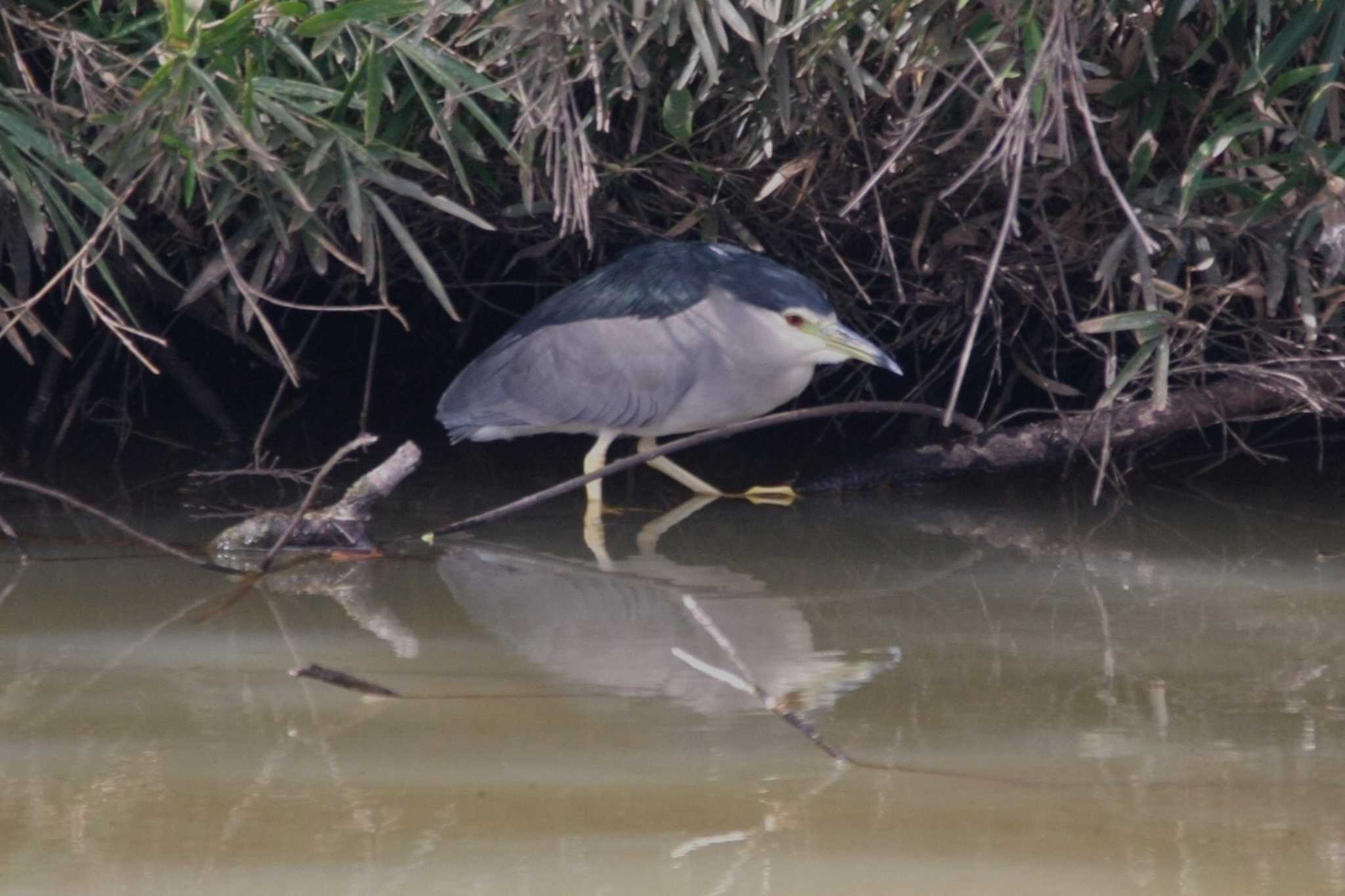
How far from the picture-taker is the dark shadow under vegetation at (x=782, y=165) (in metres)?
3.35

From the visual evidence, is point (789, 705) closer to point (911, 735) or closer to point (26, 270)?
point (911, 735)

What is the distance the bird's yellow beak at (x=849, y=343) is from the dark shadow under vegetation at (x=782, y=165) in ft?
0.81

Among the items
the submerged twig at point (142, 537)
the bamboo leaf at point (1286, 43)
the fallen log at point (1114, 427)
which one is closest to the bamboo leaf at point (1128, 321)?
the fallen log at point (1114, 427)

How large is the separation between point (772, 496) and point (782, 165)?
89 cm

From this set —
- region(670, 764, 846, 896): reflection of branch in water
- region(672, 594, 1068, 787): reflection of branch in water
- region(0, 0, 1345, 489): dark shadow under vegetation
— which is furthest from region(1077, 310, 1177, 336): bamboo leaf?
region(670, 764, 846, 896): reflection of branch in water

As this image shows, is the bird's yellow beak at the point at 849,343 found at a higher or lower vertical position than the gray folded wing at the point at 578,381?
higher

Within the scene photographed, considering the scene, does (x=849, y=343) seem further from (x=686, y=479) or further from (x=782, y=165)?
(x=686, y=479)

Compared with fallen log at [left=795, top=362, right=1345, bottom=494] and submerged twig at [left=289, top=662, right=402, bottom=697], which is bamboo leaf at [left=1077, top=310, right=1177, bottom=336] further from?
submerged twig at [left=289, top=662, right=402, bottom=697]

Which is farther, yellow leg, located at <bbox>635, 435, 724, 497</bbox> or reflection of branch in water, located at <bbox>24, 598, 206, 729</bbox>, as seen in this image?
yellow leg, located at <bbox>635, 435, 724, 497</bbox>

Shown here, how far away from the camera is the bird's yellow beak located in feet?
13.8

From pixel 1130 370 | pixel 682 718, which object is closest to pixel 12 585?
pixel 682 718

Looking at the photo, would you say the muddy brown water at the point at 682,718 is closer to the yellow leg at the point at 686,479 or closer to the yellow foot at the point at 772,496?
the yellow foot at the point at 772,496

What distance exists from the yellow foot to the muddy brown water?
438 mm

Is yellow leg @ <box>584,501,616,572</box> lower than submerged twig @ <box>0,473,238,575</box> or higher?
lower
